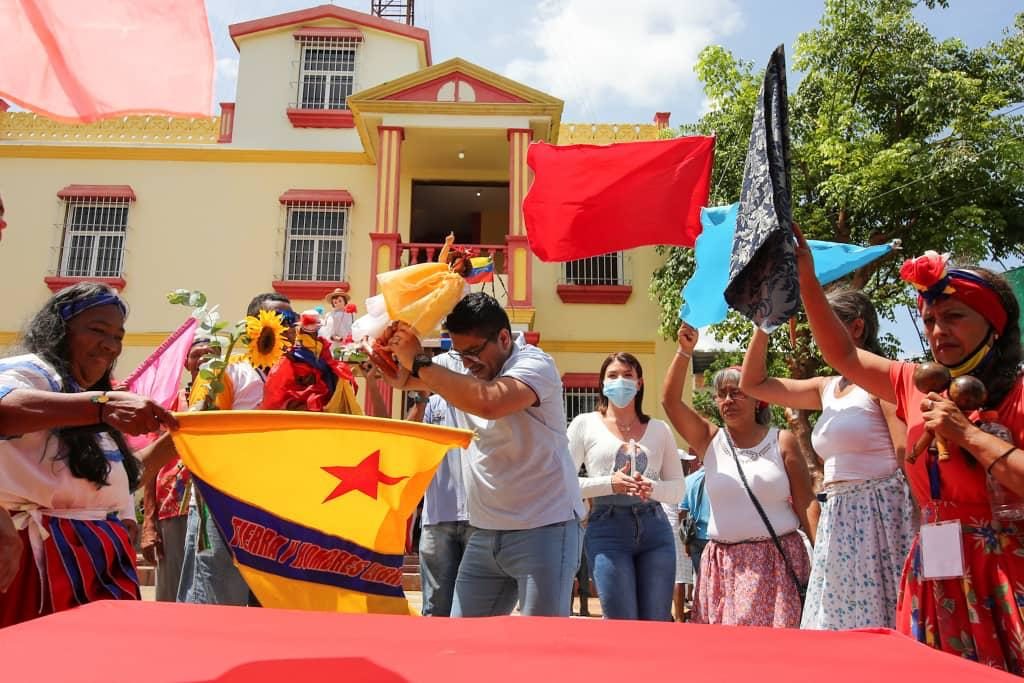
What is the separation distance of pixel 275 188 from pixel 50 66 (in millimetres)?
12751

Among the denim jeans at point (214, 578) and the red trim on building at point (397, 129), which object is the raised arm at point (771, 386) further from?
the red trim on building at point (397, 129)

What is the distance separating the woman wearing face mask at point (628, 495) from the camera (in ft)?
12.8

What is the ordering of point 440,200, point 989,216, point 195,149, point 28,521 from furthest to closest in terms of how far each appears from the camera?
point 440,200
point 195,149
point 989,216
point 28,521

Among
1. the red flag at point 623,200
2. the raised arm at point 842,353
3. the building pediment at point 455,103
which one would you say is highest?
the building pediment at point 455,103

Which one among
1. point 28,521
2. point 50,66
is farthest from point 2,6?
point 28,521

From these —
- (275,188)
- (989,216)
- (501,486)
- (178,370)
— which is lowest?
(501,486)

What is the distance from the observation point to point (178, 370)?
5.35 metres

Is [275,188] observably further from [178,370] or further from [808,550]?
[808,550]

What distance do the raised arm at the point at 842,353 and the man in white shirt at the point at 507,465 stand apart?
958 millimetres

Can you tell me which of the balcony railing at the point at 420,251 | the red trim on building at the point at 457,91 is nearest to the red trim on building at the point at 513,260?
the balcony railing at the point at 420,251

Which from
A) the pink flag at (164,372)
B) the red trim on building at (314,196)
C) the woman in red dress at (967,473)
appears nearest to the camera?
the woman in red dress at (967,473)

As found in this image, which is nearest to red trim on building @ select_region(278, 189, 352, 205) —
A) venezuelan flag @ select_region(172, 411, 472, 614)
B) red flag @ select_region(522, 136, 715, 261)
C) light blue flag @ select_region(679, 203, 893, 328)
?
red flag @ select_region(522, 136, 715, 261)

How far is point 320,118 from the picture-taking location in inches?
568

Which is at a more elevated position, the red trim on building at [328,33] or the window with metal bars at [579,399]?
the red trim on building at [328,33]
